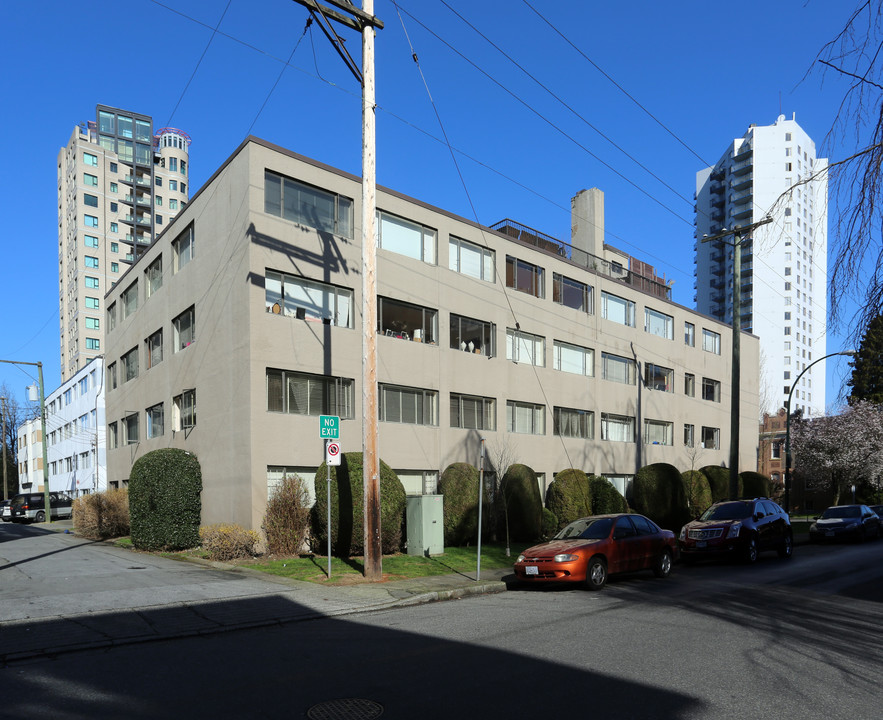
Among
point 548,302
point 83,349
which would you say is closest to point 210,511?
point 548,302

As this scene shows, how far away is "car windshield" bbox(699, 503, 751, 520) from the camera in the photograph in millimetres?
19359

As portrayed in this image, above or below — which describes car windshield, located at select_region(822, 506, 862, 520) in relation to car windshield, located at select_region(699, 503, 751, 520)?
below

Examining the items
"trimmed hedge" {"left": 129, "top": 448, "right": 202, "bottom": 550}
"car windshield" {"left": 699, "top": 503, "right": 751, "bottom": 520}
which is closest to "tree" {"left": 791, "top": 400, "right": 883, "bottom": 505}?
"car windshield" {"left": 699, "top": 503, "right": 751, "bottom": 520}

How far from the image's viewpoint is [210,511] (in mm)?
21297

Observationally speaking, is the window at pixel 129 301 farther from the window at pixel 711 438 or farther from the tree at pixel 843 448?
the tree at pixel 843 448

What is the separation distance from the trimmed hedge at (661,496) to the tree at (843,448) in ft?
77.5

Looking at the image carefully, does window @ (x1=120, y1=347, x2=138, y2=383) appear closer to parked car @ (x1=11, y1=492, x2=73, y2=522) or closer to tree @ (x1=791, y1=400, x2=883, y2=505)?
parked car @ (x1=11, y1=492, x2=73, y2=522)

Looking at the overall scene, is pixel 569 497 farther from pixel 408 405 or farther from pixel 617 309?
pixel 617 309

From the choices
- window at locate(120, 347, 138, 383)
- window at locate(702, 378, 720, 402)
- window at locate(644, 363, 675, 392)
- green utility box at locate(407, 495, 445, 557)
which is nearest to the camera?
green utility box at locate(407, 495, 445, 557)

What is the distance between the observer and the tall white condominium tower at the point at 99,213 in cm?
8756

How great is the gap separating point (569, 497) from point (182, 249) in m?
16.1

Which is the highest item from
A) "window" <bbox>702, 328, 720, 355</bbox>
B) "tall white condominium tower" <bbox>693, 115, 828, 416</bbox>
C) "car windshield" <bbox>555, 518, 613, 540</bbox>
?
"tall white condominium tower" <bbox>693, 115, 828, 416</bbox>

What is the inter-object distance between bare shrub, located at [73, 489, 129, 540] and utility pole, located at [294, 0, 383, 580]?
615 inches

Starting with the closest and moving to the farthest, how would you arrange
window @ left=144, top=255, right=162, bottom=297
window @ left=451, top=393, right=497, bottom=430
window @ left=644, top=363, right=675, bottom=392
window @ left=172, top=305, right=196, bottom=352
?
window @ left=172, top=305, right=196, bottom=352 → window @ left=451, top=393, right=497, bottom=430 → window @ left=144, top=255, right=162, bottom=297 → window @ left=644, top=363, right=675, bottom=392
